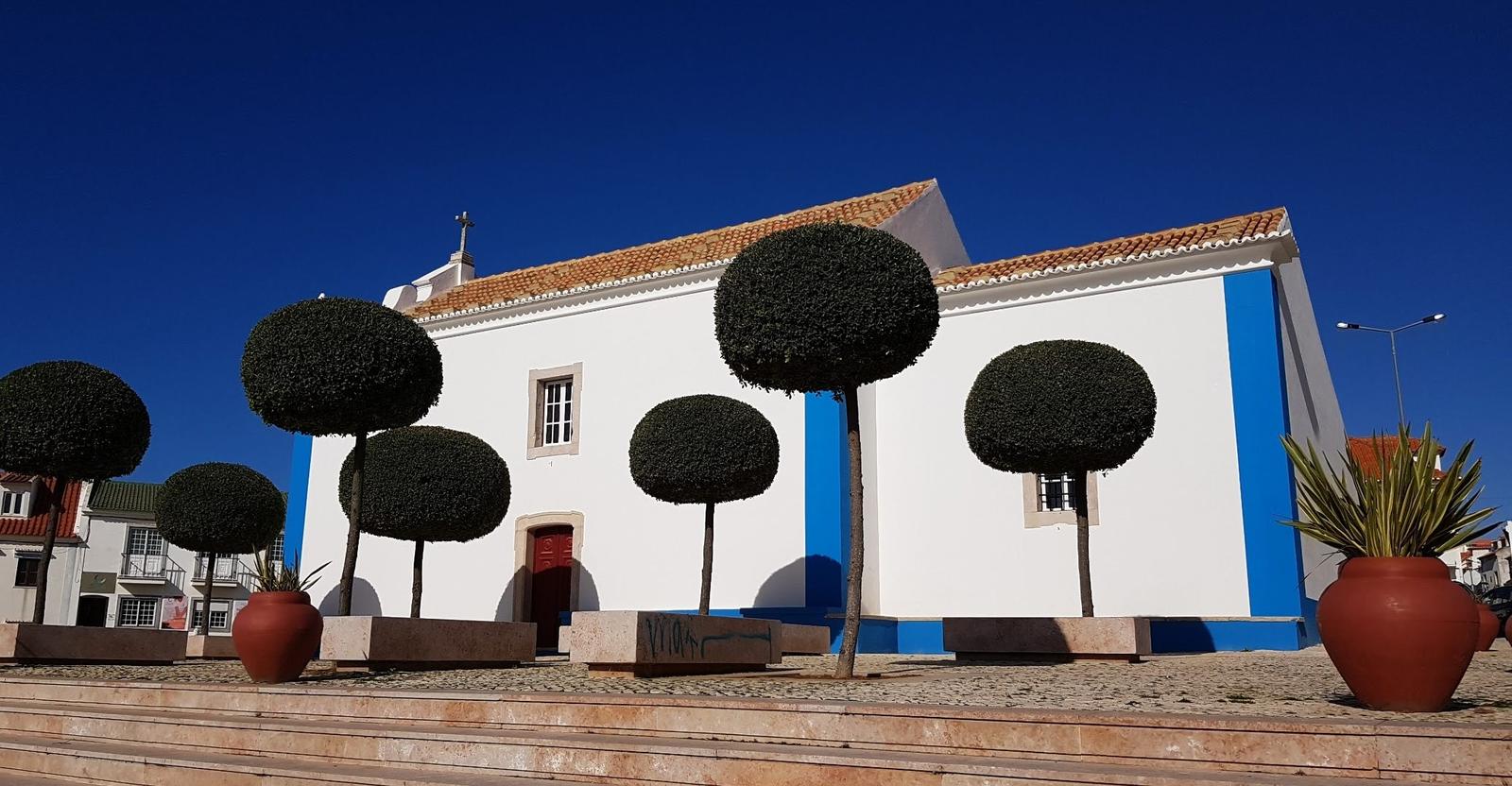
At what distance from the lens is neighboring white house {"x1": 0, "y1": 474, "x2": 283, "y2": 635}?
3619 cm

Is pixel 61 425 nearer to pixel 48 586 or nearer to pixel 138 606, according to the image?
pixel 48 586

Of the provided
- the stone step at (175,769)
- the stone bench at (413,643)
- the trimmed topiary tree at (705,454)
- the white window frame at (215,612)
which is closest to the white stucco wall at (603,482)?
the trimmed topiary tree at (705,454)

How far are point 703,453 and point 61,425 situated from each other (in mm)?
6308

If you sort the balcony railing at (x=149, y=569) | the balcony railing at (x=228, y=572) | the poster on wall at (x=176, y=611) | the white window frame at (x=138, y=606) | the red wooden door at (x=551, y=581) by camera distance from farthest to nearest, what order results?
the balcony railing at (x=228, y=572), the poster on wall at (x=176, y=611), the balcony railing at (x=149, y=569), the white window frame at (x=138, y=606), the red wooden door at (x=551, y=581)

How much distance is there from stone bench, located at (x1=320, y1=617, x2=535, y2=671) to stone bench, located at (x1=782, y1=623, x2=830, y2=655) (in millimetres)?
3723

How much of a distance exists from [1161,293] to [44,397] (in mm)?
12940

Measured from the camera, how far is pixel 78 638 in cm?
1080

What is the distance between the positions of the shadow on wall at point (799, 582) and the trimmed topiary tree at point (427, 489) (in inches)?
169

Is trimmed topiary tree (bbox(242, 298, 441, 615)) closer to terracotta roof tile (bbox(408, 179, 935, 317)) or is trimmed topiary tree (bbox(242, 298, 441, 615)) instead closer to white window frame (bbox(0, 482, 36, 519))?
terracotta roof tile (bbox(408, 179, 935, 317))

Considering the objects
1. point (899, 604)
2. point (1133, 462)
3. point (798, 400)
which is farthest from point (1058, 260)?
point (899, 604)

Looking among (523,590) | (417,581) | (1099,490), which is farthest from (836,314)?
(523,590)

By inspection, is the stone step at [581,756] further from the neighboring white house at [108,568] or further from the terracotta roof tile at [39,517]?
the terracotta roof tile at [39,517]

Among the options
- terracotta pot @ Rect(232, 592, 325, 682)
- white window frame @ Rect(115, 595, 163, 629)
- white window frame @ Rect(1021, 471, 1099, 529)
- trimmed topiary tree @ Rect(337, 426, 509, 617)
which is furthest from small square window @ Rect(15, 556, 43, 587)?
white window frame @ Rect(1021, 471, 1099, 529)

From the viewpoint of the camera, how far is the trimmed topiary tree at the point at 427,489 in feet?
37.9
